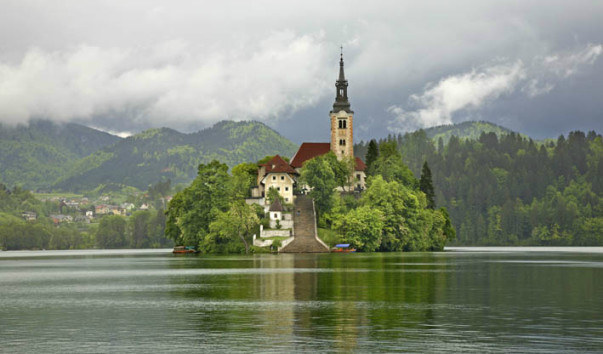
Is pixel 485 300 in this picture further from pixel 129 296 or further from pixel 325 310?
pixel 129 296

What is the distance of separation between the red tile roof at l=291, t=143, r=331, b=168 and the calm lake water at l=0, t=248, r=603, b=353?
369 feet

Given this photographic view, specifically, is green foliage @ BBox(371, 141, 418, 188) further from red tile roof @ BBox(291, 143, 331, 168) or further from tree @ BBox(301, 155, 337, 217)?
tree @ BBox(301, 155, 337, 217)

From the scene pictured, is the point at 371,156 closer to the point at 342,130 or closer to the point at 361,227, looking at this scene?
the point at 342,130

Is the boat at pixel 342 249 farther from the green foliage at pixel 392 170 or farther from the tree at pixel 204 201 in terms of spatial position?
the green foliage at pixel 392 170

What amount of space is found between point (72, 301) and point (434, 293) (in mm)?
26284

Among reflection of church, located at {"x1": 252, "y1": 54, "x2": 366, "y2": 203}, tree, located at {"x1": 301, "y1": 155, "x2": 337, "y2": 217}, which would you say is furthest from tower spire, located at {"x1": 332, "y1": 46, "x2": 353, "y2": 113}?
tree, located at {"x1": 301, "y1": 155, "x2": 337, "y2": 217}

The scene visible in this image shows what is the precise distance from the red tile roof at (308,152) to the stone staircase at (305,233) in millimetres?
24491

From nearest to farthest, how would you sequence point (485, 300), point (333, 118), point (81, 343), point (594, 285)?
point (81, 343), point (485, 300), point (594, 285), point (333, 118)

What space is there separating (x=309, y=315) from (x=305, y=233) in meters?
112

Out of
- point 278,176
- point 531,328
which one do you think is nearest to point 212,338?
point 531,328

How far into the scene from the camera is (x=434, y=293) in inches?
2259

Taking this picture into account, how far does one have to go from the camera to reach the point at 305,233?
15588cm

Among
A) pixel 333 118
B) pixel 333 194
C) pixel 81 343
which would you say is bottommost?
pixel 81 343

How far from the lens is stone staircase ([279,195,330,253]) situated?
503ft
